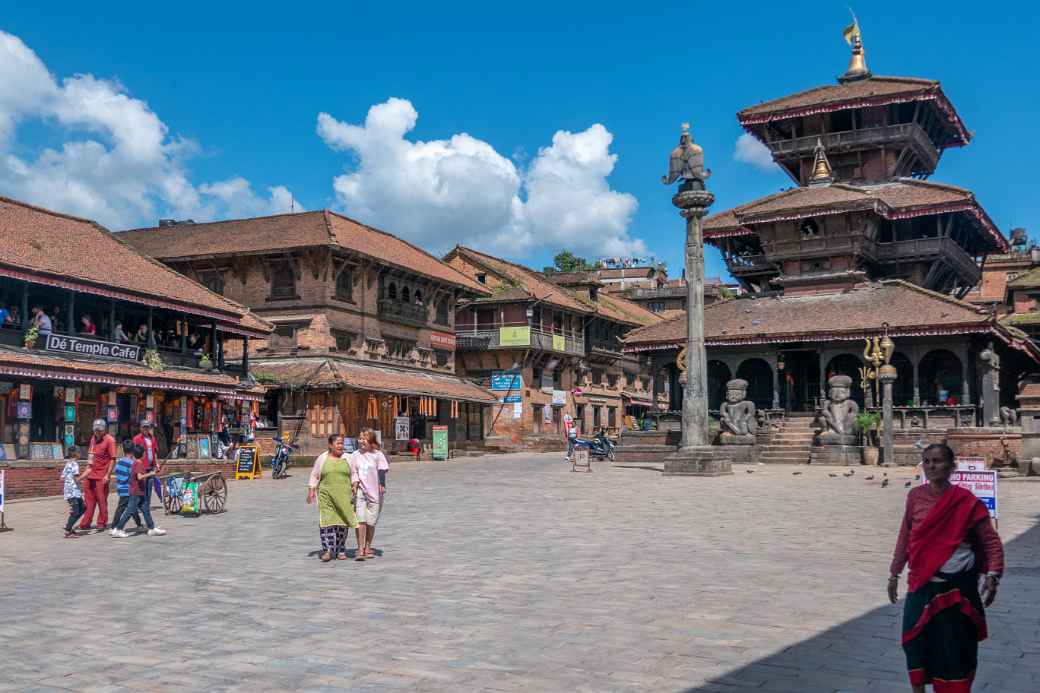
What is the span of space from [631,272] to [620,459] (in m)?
66.3

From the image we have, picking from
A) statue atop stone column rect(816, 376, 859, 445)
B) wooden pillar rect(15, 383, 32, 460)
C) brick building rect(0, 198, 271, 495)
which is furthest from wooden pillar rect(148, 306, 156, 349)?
statue atop stone column rect(816, 376, 859, 445)

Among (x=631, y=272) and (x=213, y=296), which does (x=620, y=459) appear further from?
(x=631, y=272)

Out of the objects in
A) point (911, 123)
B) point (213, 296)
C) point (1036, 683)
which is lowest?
point (1036, 683)

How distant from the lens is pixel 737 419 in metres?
35.2

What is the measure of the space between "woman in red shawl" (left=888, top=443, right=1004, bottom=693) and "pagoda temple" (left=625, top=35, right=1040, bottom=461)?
3210cm

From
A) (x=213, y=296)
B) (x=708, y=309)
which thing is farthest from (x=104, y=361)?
(x=708, y=309)

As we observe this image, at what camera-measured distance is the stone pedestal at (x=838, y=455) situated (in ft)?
108

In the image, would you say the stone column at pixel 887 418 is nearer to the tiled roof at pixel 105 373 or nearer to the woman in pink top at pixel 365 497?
the tiled roof at pixel 105 373

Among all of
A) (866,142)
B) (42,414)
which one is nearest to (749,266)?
(866,142)

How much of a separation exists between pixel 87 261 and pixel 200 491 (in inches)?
548

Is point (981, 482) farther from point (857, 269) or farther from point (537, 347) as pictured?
point (537, 347)

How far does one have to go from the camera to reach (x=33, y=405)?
27469 millimetres

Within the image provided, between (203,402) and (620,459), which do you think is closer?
(203,402)

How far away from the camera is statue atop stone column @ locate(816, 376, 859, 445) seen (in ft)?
111
